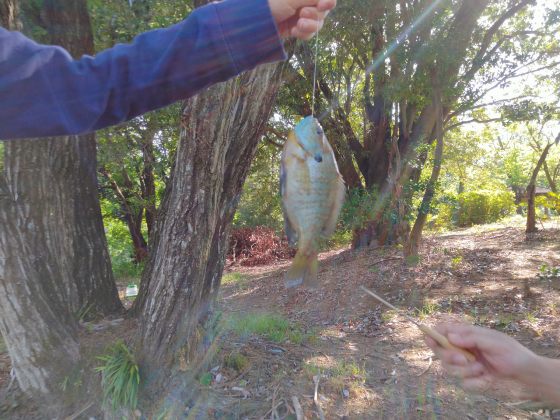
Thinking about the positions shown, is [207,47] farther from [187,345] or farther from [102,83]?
[187,345]

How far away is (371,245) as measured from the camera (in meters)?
11.5

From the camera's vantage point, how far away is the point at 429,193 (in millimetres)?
8406

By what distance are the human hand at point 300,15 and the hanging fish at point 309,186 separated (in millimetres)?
626

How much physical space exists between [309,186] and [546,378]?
1.18 meters

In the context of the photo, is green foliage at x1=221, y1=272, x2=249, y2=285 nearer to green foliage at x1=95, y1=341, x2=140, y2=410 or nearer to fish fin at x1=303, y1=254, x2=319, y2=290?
green foliage at x1=95, y1=341, x2=140, y2=410

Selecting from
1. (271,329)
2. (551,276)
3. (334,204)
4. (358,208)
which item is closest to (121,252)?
(358,208)

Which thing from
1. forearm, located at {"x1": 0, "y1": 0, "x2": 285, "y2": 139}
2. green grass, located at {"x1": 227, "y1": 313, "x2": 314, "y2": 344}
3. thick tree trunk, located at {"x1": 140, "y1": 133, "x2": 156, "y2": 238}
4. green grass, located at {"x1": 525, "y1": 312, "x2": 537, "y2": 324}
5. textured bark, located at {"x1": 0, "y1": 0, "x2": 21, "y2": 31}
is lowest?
green grass, located at {"x1": 525, "y1": 312, "x2": 537, "y2": 324}

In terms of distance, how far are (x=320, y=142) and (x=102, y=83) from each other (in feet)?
3.59

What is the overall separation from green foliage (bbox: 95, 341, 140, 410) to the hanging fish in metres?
2.47

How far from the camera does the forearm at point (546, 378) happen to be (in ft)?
4.75

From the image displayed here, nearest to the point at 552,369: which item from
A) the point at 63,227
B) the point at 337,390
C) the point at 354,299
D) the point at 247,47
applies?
the point at 247,47

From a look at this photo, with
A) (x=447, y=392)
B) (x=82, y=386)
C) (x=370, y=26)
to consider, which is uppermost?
(x=370, y=26)

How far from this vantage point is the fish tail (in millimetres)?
2178

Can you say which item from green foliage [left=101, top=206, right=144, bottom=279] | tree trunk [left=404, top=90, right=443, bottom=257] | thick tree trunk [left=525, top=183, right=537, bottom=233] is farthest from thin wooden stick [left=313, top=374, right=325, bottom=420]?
green foliage [left=101, top=206, right=144, bottom=279]
